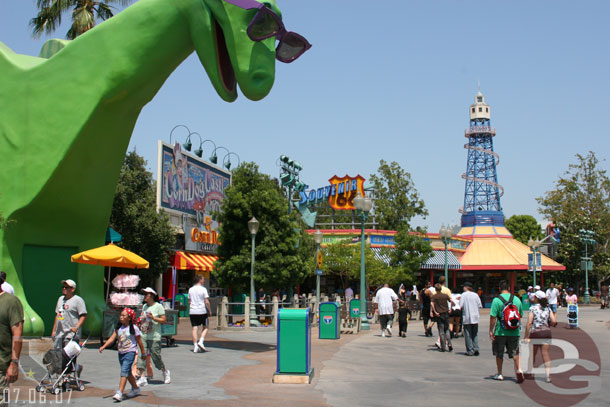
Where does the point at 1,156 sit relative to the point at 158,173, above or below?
below

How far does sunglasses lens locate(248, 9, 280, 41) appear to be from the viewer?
12.6 metres

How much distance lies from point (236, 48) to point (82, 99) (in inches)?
149

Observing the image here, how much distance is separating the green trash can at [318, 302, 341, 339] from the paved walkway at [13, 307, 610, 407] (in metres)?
1.84

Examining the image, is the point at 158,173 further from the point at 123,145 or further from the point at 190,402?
the point at 190,402

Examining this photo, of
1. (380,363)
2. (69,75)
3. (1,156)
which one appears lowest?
(380,363)

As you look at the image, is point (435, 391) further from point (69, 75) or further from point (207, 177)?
→ point (207, 177)

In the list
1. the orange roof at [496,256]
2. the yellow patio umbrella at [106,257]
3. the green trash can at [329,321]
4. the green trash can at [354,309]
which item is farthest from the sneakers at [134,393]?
the orange roof at [496,256]

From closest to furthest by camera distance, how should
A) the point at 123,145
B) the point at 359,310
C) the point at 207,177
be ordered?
the point at 123,145 < the point at 359,310 < the point at 207,177

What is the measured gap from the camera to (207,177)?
36562 mm

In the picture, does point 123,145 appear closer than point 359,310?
Yes

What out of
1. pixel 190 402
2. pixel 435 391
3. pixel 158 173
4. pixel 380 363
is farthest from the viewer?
pixel 158 173

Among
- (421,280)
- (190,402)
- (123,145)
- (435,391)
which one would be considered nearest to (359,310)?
(123,145)

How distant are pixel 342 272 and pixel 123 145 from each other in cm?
2678

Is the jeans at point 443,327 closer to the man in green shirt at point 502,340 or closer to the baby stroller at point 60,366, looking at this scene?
the man in green shirt at point 502,340
